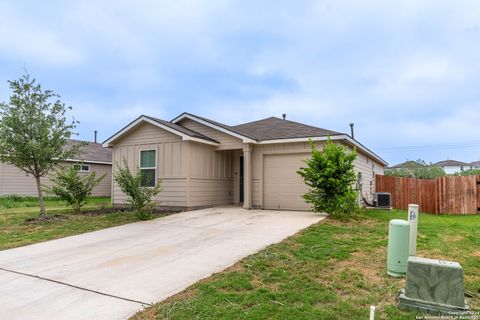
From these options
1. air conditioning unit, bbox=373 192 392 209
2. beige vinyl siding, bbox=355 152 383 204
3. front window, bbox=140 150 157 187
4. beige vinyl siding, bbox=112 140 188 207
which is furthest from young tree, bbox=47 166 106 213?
air conditioning unit, bbox=373 192 392 209

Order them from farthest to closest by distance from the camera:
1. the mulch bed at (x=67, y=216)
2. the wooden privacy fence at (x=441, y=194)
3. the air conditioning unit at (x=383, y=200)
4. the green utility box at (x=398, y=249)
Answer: the air conditioning unit at (x=383, y=200) → the wooden privacy fence at (x=441, y=194) → the mulch bed at (x=67, y=216) → the green utility box at (x=398, y=249)

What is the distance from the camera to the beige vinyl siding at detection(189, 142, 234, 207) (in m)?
12.1

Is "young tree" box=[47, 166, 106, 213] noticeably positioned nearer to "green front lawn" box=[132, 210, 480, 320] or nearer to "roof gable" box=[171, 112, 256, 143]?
"roof gable" box=[171, 112, 256, 143]

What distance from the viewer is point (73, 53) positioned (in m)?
13.6

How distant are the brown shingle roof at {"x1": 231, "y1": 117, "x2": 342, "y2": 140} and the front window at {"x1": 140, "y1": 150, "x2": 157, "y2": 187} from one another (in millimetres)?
3544

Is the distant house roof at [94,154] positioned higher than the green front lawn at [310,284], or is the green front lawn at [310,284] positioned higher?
the distant house roof at [94,154]

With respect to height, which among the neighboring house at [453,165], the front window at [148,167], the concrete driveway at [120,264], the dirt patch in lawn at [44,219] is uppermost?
the neighboring house at [453,165]

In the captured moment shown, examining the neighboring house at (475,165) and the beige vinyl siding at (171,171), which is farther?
the neighboring house at (475,165)

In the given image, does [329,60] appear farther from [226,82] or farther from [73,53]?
[73,53]

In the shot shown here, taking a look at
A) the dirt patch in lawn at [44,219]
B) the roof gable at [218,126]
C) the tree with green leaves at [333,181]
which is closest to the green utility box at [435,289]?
the tree with green leaves at [333,181]

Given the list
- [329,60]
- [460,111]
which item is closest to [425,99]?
[460,111]

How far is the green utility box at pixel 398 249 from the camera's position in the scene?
4.56 meters

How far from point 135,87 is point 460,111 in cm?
2296

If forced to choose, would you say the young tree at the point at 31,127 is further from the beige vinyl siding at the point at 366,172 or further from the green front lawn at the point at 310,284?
the beige vinyl siding at the point at 366,172
